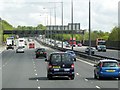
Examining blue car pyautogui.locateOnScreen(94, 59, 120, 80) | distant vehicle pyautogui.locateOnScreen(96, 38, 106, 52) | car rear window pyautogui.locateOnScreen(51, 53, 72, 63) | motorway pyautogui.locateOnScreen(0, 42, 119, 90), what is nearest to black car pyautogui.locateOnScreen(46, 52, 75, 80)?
car rear window pyautogui.locateOnScreen(51, 53, 72, 63)

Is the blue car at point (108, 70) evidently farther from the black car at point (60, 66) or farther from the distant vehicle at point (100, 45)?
the distant vehicle at point (100, 45)

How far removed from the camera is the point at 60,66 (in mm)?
31891

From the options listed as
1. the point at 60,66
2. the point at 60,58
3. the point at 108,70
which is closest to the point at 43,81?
the point at 60,66

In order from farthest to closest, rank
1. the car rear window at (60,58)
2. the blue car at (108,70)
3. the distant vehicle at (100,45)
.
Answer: the distant vehicle at (100,45)
the car rear window at (60,58)
the blue car at (108,70)

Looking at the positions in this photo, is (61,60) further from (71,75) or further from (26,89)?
(26,89)

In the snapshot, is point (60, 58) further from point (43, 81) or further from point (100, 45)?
point (100, 45)

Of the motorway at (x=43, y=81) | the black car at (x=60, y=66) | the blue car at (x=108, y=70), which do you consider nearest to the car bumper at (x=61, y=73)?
the black car at (x=60, y=66)

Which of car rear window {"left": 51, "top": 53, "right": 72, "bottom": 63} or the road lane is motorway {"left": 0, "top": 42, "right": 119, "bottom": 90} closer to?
the road lane

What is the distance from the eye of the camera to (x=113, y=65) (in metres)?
31.6

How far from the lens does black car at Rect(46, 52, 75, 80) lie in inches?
1251

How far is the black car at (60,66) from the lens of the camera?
31781mm

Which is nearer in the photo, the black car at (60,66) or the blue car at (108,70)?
the blue car at (108,70)

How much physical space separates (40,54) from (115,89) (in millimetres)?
55040

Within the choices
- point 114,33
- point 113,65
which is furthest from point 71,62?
point 114,33
